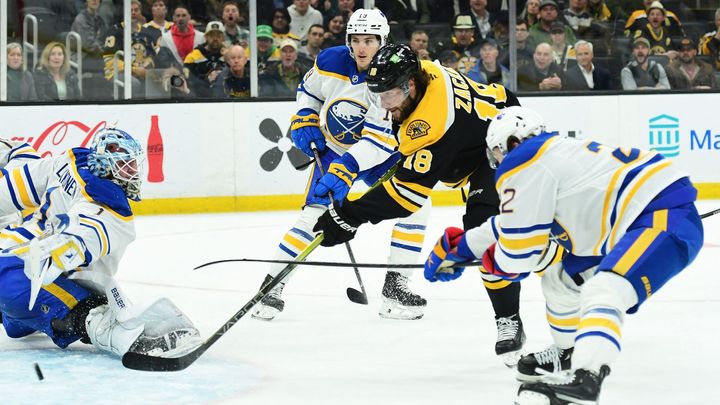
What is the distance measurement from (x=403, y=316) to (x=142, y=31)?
398 centimetres

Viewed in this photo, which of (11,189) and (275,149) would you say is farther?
(275,149)

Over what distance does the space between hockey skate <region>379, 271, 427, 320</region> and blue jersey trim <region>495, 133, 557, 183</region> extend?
5.47 ft

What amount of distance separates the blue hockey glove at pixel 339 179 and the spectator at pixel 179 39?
3.75 metres

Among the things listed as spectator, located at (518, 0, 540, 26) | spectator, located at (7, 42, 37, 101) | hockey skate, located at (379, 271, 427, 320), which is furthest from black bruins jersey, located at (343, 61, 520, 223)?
spectator, located at (518, 0, 540, 26)

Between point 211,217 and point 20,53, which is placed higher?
point 20,53

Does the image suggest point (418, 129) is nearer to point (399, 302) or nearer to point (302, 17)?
point (399, 302)

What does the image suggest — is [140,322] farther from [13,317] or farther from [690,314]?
[690,314]

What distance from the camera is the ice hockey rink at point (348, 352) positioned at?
3.22m

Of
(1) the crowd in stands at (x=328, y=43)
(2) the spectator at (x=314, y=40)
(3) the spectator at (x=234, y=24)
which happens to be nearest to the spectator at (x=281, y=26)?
(1) the crowd in stands at (x=328, y=43)

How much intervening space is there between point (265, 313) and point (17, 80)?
3.75 meters

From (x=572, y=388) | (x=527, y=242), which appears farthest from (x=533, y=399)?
(x=527, y=242)

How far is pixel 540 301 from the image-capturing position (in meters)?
4.72

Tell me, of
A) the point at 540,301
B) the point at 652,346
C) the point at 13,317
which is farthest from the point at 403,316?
the point at 13,317

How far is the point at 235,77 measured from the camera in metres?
7.91
